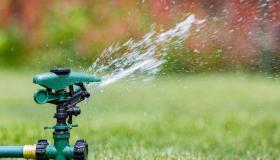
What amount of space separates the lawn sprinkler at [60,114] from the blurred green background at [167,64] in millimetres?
2613

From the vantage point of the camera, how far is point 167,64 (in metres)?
6.92

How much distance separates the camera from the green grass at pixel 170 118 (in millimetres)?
4656

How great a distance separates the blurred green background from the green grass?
0.01 metres

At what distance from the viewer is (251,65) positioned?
7.08 metres

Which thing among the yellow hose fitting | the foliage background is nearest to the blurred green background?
the foliage background

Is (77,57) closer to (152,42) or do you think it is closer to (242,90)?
(152,42)

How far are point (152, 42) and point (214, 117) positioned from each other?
1.02m

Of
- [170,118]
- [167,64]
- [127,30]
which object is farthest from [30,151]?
[167,64]

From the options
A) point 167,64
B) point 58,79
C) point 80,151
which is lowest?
point 80,151

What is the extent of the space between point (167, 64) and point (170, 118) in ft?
3.82

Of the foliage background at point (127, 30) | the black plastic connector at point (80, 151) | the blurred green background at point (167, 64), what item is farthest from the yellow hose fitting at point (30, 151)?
the foliage background at point (127, 30)

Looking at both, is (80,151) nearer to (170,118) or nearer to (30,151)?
(30,151)

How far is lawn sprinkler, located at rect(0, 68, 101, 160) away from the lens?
9.33 feet

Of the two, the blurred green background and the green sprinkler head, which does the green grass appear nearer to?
the blurred green background
